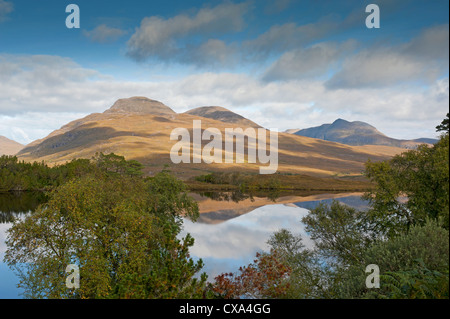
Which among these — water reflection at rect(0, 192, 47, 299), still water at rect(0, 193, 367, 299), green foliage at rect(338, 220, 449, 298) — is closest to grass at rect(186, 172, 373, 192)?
still water at rect(0, 193, 367, 299)

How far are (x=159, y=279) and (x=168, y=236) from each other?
2.27 metres

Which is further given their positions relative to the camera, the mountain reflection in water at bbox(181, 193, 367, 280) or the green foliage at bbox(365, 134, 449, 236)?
the mountain reflection in water at bbox(181, 193, 367, 280)

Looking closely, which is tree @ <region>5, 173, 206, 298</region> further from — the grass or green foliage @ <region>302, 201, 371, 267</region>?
the grass

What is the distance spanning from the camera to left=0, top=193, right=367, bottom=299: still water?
41.6 m

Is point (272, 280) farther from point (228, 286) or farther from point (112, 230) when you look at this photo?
point (112, 230)

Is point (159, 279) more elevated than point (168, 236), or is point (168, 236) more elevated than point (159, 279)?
point (168, 236)

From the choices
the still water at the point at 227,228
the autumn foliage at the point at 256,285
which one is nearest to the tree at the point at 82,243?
the autumn foliage at the point at 256,285

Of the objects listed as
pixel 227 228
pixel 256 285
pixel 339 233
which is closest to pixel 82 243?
pixel 256 285

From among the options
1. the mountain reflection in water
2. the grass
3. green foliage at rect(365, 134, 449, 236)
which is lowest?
the mountain reflection in water

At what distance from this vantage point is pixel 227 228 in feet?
234

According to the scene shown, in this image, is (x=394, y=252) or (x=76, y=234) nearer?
(x=394, y=252)

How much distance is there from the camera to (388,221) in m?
26.8

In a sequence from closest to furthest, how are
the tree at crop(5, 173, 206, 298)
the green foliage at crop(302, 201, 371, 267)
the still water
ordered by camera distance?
the tree at crop(5, 173, 206, 298)
the green foliage at crop(302, 201, 371, 267)
the still water
